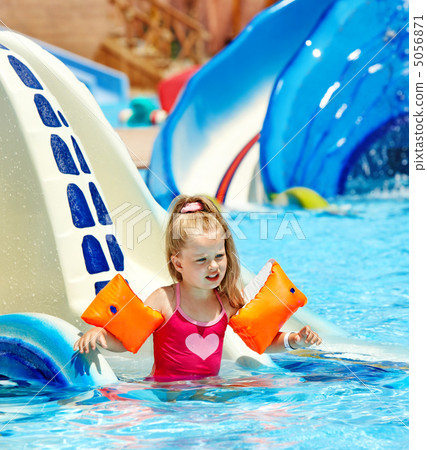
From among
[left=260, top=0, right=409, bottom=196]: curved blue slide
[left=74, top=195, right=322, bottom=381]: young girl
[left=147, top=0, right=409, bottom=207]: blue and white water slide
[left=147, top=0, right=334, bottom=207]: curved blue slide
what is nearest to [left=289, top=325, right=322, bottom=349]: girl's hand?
[left=74, top=195, right=322, bottom=381]: young girl

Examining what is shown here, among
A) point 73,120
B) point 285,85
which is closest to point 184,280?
point 73,120

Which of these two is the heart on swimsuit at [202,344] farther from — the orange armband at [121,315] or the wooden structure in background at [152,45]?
the wooden structure in background at [152,45]

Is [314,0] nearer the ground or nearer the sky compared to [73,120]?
nearer the sky

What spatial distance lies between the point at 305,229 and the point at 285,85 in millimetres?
1196

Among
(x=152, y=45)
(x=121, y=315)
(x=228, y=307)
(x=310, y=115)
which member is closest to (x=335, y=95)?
(x=310, y=115)

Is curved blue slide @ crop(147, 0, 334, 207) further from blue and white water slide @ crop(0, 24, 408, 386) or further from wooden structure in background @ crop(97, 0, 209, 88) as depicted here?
wooden structure in background @ crop(97, 0, 209, 88)

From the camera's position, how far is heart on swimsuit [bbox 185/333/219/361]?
2117 mm

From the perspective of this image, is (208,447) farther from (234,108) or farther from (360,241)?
(234,108)

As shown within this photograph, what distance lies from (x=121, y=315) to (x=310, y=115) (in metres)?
3.37

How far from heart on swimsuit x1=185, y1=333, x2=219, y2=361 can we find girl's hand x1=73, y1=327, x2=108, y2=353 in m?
0.27

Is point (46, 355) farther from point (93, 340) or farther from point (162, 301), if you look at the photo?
point (162, 301)

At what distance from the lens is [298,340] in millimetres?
2033

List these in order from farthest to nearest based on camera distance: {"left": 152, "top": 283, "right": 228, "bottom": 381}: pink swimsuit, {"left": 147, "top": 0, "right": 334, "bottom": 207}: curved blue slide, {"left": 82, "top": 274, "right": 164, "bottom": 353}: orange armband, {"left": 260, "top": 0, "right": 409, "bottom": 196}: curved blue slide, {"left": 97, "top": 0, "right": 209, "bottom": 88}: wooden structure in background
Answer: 1. {"left": 97, "top": 0, "right": 209, "bottom": 88}: wooden structure in background
2. {"left": 147, "top": 0, "right": 334, "bottom": 207}: curved blue slide
3. {"left": 260, "top": 0, "right": 409, "bottom": 196}: curved blue slide
4. {"left": 152, "top": 283, "right": 228, "bottom": 381}: pink swimsuit
5. {"left": 82, "top": 274, "right": 164, "bottom": 353}: orange armband

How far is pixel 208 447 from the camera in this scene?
168 cm
